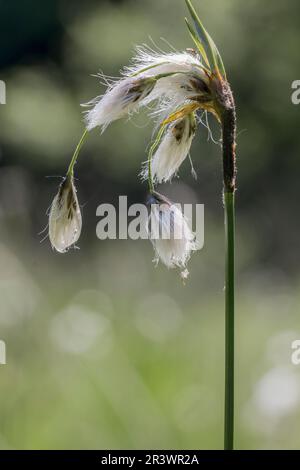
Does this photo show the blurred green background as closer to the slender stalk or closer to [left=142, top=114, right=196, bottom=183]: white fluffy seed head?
[left=142, top=114, right=196, bottom=183]: white fluffy seed head

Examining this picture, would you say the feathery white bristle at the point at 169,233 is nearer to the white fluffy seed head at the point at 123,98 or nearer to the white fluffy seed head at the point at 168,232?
the white fluffy seed head at the point at 168,232

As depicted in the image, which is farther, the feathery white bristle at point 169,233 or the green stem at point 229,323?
the feathery white bristle at point 169,233

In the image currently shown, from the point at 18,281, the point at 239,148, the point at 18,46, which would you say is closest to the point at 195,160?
the point at 239,148

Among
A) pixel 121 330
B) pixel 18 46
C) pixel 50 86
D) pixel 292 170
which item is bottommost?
pixel 121 330

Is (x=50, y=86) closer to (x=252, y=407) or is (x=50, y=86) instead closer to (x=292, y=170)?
(x=292, y=170)

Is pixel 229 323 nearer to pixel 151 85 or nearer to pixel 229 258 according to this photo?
pixel 229 258

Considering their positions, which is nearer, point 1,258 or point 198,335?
point 1,258

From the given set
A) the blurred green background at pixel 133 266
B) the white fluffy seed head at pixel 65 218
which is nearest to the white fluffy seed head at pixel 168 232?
the white fluffy seed head at pixel 65 218
